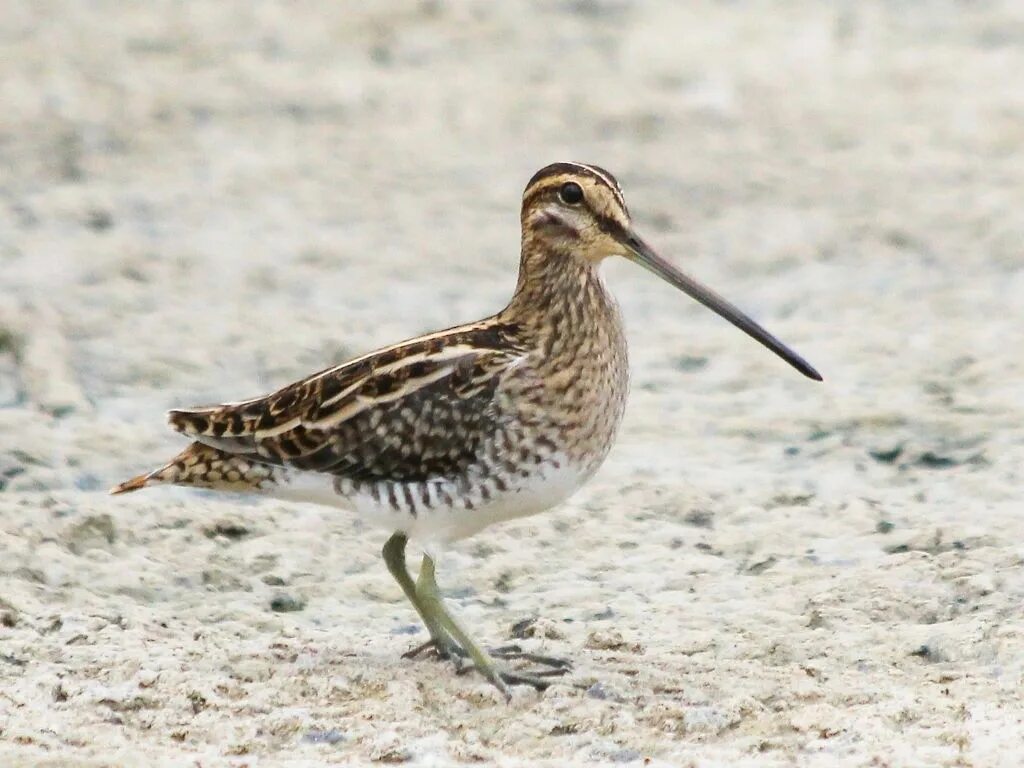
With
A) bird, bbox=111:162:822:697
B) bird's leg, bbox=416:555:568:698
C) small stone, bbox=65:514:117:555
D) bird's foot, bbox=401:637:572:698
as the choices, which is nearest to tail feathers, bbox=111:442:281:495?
bird, bbox=111:162:822:697

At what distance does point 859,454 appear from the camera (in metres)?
7.01

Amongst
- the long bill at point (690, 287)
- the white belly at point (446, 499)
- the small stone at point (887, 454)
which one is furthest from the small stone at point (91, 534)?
the small stone at point (887, 454)

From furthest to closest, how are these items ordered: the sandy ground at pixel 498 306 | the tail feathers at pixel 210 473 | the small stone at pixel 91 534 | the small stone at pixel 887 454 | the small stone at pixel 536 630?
the small stone at pixel 887 454 < the small stone at pixel 91 534 < the small stone at pixel 536 630 < the tail feathers at pixel 210 473 < the sandy ground at pixel 498 306

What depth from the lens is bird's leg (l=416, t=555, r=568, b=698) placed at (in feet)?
17.0

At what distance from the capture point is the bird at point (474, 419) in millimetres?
5199

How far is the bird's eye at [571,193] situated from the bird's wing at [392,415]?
0.37 metres

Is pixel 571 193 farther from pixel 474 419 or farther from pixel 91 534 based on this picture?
pixel 91 534

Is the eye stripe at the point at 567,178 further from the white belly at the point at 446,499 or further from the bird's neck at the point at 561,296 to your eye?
the white belly at the point at 446,499

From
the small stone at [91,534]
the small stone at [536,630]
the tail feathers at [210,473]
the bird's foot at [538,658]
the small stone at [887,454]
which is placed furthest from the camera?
the small stone at [887,454]

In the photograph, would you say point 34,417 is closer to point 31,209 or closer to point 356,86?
point 31,209

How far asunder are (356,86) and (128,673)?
5741 mm

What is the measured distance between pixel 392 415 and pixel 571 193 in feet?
2.50

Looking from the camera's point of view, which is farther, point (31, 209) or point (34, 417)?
point (31, 209)

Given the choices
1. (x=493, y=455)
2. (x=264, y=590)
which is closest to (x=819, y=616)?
(x=493, y=455)
